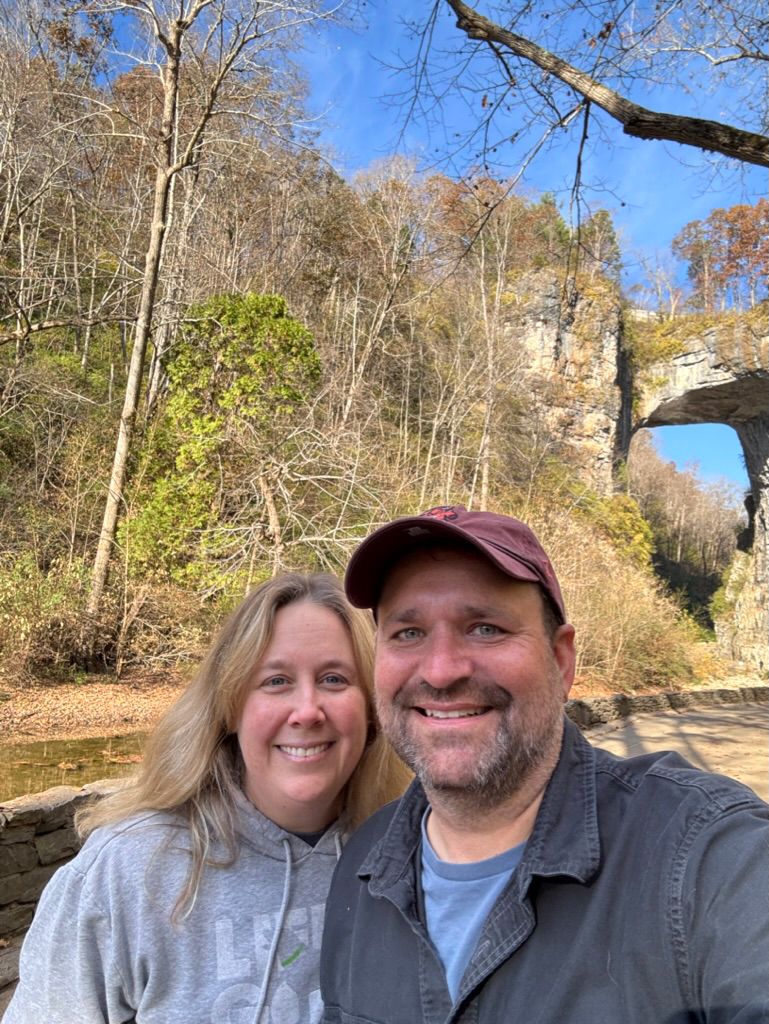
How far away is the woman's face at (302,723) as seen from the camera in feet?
5.55

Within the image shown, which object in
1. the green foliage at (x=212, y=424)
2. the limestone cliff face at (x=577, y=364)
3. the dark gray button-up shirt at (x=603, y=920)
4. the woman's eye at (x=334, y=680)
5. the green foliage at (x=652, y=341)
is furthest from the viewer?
the green foliage at (x=652, y=341)

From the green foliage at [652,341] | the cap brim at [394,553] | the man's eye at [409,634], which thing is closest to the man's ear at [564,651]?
the cap brim at [394,553]

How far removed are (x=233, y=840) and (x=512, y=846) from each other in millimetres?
672

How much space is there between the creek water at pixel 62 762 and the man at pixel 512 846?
218 inches

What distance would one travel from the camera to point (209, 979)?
4.83ft

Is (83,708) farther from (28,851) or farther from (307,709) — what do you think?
(307,709)

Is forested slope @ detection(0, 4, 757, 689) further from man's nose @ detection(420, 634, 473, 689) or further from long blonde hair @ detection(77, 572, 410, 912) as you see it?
man's nose @ detection(420, 634, 473, 689)

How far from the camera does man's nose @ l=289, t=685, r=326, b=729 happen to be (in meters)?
1.68

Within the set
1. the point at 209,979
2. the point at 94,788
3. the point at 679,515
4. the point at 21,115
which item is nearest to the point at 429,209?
the point at 21,115

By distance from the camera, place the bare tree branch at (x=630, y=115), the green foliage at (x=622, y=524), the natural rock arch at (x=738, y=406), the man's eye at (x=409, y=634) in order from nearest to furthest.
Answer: the man's eye at (x=409, y=634) → the bare tree branch at (x=630, y=115) → the green foliage at (x=622, y=524) → the natural rock arch at (x=738, y=406)

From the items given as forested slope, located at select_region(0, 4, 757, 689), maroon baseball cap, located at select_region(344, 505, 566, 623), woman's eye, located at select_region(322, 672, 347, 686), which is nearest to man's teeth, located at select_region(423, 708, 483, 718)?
maroon baseball cap, located at select_region(344, 505, 566, 623)

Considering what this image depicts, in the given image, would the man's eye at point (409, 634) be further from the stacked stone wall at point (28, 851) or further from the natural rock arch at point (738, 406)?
the natural rock arch at point (738, 406)

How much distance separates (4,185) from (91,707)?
1211cm

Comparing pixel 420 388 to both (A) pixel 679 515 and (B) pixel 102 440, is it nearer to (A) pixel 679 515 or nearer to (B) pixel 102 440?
(B) pixel 102 440
